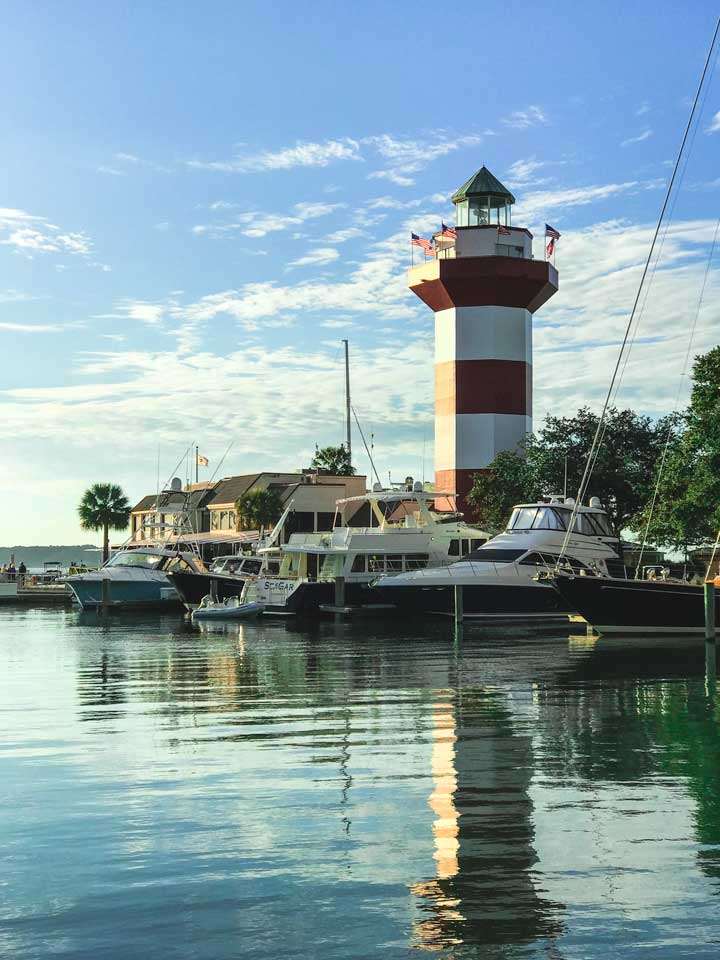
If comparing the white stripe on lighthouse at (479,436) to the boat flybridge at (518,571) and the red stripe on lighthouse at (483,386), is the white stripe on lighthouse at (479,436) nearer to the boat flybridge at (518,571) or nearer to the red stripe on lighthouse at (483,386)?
the red stripe on lighthouse at (483,386)

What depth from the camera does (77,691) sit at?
23609 mm

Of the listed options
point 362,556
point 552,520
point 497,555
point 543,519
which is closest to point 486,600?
point 497,555

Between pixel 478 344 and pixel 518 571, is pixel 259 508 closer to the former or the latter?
pixel 478 344

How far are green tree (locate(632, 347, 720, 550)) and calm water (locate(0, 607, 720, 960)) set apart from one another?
818 inches

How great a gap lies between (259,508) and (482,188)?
2961 centimetres

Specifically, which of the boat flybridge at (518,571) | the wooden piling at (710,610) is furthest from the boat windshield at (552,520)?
the wooden piling at (710,610)

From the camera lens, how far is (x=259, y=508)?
282 feet

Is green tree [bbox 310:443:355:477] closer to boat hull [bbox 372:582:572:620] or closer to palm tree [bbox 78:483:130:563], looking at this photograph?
palm tree [bbox 78:483:130:563]

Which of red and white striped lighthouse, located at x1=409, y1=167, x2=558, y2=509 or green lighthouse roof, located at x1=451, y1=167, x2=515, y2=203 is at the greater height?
green lighthouse roof, located at x1=451, y1=167, x2=515, y2=203

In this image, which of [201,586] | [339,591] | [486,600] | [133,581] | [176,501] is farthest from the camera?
[176,501]

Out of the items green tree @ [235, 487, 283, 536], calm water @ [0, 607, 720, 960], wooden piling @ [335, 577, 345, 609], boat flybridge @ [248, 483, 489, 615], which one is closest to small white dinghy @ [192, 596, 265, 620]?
boat flybridge @ [248, 483, 489, 615]

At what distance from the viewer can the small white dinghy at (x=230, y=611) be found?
162ft

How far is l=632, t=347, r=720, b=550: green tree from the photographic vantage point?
43906 mm

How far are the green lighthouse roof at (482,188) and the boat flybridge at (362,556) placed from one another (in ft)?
69.7
